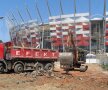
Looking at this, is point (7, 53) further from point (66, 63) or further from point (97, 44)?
point (97, 44)

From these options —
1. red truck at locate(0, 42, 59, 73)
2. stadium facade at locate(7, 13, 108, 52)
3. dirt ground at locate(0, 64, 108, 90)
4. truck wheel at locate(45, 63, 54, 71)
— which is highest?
stadium facade at locate(7, 13, 108, 52)

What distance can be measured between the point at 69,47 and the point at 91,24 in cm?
3652

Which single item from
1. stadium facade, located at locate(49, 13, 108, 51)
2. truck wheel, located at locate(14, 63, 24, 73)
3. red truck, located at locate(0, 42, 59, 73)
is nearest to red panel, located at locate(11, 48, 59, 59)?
red truck, located at locate(0, 42, 59, 73)

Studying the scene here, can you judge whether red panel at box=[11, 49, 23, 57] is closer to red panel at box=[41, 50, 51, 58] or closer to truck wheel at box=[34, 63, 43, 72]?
truck wheel at box=[34, 63, 43, 72]

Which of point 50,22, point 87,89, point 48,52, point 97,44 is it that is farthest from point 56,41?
point 87,89

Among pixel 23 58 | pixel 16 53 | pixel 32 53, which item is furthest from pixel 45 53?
pixel 16 53

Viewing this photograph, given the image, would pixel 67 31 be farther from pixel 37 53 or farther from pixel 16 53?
pixel 16 53

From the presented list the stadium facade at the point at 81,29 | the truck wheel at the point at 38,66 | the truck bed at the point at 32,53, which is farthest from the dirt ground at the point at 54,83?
the stadium facade at the point at 81,29

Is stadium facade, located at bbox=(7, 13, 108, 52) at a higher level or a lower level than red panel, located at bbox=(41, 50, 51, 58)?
higher

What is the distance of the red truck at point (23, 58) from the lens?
28.0 metres

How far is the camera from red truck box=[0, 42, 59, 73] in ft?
91.9

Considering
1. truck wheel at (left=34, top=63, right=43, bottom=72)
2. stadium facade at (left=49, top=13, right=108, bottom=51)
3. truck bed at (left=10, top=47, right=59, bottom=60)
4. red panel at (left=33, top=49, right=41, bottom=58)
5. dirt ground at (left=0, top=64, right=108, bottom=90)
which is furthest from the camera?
stadium facade at (left=49, top=13, right=108, bottom=51)

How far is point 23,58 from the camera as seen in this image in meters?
29.0

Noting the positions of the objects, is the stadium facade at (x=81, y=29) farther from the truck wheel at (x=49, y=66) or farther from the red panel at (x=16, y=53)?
the red panel at (x=16, y=53)
